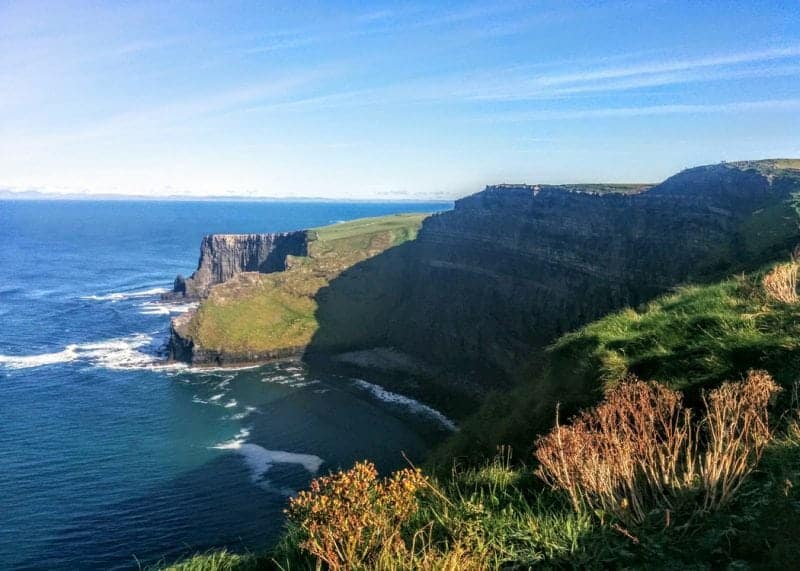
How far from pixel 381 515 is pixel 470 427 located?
1546cm

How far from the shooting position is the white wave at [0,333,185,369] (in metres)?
82.5

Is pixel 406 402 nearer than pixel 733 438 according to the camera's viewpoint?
No

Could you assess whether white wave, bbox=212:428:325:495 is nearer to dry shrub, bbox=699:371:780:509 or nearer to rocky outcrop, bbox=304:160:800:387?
rocky outcrop, bbox=304:160:800:387

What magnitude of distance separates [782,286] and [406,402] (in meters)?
57.9

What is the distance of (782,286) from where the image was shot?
52.8 ft

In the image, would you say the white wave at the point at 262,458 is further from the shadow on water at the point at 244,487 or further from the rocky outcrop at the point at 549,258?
the rocky outcrop at the point at 549,258

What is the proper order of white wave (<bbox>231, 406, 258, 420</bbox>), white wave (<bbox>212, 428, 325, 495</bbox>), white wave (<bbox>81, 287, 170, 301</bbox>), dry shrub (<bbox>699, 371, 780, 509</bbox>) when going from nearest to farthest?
dry shrub (<bbox>699, 371, 780, 509</bbox>) → white wave (<bbox>212, 428, 325, 495</bbox>) → white wave (<bbox>231, 406, 258, 420</bbox>) → white wave (<bbox>81, 287, 170, 301</bbox>)

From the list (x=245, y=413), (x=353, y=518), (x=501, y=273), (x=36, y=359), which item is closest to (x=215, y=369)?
(x=245, y=413)

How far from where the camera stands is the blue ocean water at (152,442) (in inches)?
1679

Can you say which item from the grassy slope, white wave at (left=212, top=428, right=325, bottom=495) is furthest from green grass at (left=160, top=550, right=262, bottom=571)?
the grassy slope

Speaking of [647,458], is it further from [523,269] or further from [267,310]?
[267,310]

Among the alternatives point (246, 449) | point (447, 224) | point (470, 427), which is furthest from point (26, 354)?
point (470, 427)

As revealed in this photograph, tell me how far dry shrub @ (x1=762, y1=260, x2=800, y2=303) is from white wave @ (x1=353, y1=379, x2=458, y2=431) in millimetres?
47734

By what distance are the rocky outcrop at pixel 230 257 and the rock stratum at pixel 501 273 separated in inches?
807
